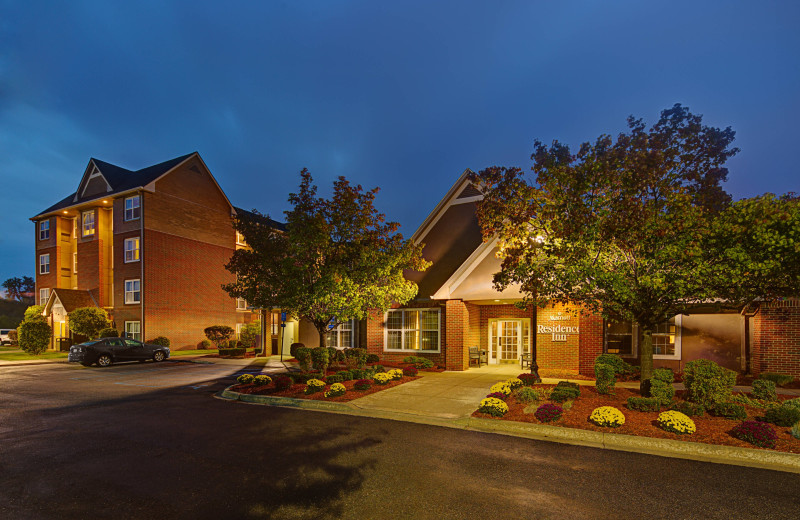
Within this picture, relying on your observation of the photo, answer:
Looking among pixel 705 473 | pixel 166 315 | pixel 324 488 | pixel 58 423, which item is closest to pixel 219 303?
pixel 166 315

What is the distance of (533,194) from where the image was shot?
10336mm

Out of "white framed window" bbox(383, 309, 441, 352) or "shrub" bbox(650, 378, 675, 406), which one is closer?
"shrub" bbox(650, 378, 675, 406)

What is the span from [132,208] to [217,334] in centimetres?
1235

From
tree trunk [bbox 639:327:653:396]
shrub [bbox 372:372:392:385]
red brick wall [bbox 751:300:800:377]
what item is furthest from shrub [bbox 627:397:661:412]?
red brick wall [bbox 751:300:800:377]

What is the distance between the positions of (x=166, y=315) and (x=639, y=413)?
3402 centimetres

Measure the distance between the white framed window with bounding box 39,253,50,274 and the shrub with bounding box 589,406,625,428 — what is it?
47873mm

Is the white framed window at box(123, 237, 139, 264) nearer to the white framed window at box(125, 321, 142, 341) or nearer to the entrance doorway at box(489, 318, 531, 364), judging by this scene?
the white framed window at box(125, 321, 142, 341)

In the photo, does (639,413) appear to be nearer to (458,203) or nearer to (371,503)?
(371,503)

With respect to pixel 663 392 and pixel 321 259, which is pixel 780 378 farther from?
pixel 321 259

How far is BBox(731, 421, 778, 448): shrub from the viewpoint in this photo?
24.3 ft

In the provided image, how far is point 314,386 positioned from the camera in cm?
1291

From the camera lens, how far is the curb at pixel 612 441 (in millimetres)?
7086

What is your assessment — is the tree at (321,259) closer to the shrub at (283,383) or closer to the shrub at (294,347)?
the shrub at (283,383)

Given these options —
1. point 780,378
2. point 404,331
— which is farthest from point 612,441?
point 404,331
